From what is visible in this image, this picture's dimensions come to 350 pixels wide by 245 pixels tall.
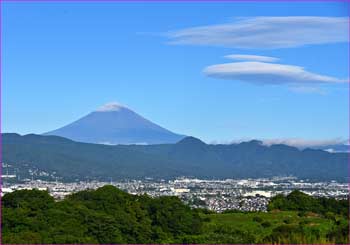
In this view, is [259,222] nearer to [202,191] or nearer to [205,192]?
[205,192]

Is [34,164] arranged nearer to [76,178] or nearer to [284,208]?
[76,178]

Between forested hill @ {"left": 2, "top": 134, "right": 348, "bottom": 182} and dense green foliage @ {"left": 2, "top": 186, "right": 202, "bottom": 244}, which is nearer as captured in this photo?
dense green foliage @ {"left": 2, "top": 186, "right": 202, "bottom": 244}

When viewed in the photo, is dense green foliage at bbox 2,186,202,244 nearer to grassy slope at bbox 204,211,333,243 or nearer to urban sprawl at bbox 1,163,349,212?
grassy slope at bbox 204,211,333,243

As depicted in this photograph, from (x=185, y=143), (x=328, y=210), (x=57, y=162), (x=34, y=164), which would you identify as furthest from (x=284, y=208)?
(x=185, y=143)

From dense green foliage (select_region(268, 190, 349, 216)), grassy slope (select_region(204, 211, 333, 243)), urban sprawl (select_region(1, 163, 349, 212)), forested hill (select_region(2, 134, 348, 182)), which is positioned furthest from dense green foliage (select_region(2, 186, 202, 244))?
forested hill (select_region(2, 134, 348, 182))

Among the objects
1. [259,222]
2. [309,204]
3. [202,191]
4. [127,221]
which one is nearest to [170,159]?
[202,191]

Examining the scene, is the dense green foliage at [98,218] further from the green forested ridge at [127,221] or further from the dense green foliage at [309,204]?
the dense green foliage at [309,204]
